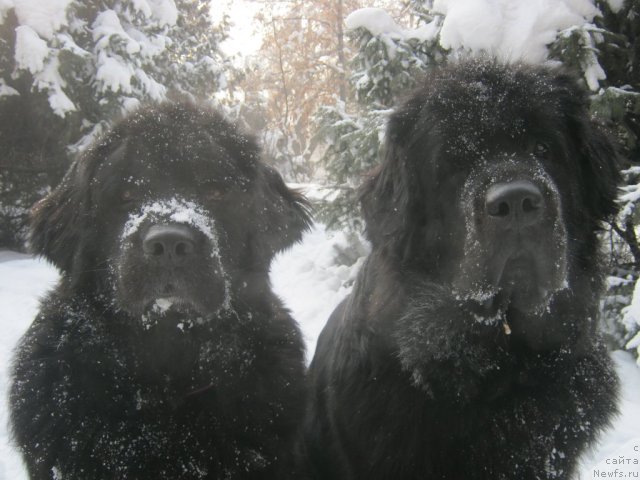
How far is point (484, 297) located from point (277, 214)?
3.96 feet

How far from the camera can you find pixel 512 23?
14.9ft

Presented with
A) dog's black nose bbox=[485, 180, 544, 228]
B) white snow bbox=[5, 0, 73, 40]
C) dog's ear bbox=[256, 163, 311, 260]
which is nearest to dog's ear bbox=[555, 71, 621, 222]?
dog's black nose bbox=[485, 180, 544, 228]

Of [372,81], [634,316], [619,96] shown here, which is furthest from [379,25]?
[634,316]

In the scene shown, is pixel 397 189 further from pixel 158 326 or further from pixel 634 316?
pixel 634 316

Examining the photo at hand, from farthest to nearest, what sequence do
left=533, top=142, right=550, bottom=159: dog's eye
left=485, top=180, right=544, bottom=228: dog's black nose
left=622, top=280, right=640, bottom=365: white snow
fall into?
1. left=622, top=280, right=640, bottom=365: white snow
2. left=533, top=142, right=550, bottom=159: dog's eye
3. left=485, top=180, right=544, bottom=228: dog's black nose

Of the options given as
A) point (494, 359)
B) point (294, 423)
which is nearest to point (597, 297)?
point (494, 359)

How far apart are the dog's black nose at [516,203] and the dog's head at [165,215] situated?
1.22 metres

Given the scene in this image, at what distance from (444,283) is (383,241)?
399 mm

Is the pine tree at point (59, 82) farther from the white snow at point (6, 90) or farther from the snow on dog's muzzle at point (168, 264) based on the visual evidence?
the snow on dog's muzzle at point (168, 264)

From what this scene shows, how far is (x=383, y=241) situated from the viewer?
266 centimetres

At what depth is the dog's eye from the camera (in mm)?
2426

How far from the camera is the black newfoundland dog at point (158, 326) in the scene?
2.22 m

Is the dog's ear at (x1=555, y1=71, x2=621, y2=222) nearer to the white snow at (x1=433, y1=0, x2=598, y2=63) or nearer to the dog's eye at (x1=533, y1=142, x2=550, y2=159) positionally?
the dog's eye at (x1=533, y1=142, x2=550, y2=159)

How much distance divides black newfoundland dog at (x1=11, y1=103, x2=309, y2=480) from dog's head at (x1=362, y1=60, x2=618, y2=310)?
2.61 feet
